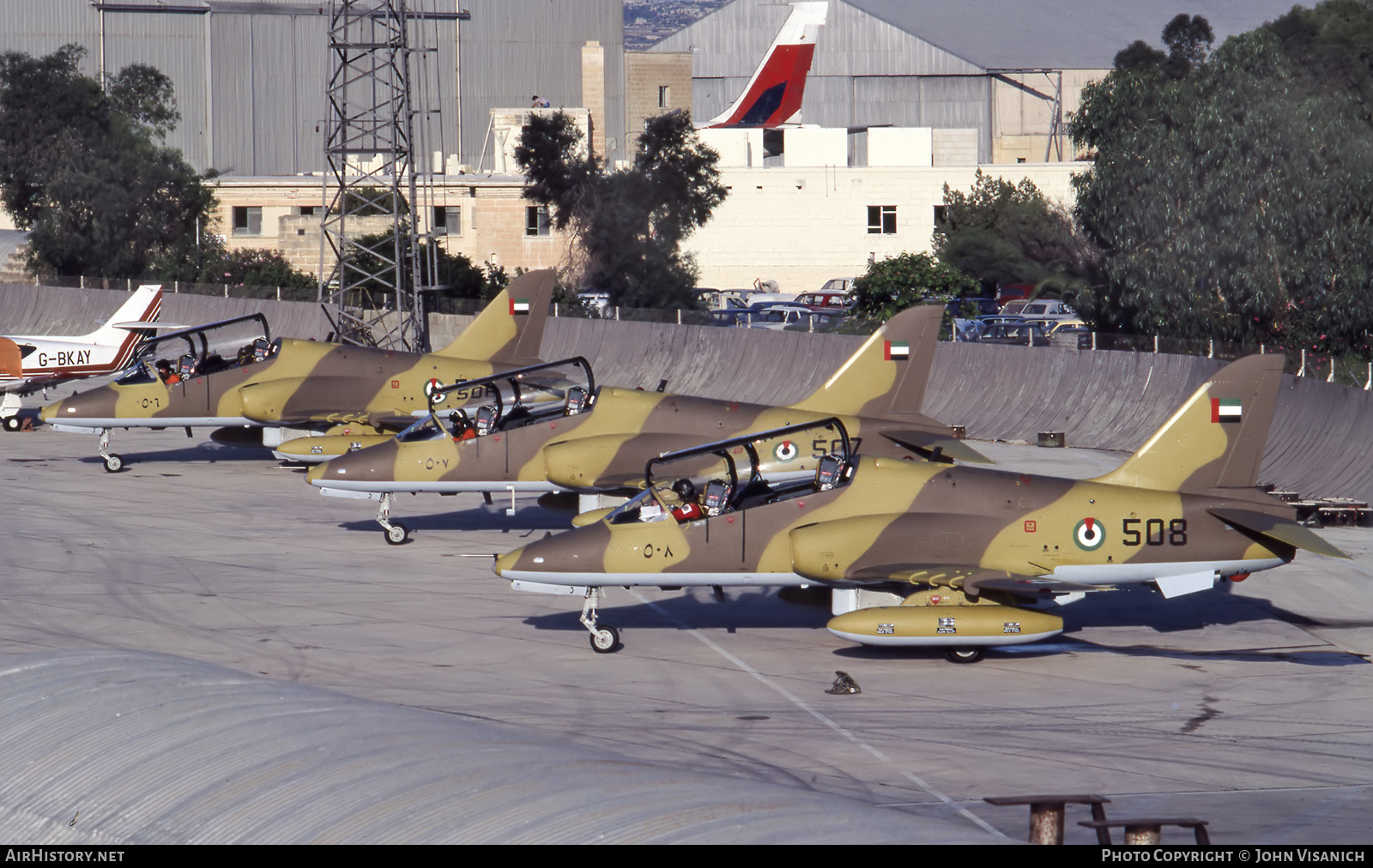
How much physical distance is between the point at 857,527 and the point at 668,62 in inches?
3370

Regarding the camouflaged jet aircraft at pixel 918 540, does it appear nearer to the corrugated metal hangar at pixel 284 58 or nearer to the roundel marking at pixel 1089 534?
the roundel marking at pixel 1089 534

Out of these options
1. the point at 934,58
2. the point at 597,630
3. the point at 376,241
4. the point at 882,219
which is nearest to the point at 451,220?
the point at 376,241

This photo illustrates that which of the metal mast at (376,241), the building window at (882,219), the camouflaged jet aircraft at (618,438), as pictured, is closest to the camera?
the camouflaged jet aircraft at (618,438)

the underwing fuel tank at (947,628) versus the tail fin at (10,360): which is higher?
the tail fin at (10,360)

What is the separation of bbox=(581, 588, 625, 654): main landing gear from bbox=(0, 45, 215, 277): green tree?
5838 centimetres

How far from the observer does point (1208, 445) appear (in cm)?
1791

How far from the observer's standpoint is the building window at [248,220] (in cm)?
7669

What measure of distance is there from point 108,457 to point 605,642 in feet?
57.9

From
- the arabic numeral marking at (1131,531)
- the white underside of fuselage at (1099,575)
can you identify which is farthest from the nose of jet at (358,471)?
the arabic numeral marking at (1131,531)

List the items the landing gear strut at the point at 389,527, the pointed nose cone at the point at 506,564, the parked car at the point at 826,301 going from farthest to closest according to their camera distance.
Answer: the parked car at the point at 826,301, the landing gear strut at the point at 389,527, the pointed nose cone at the point at 506,564

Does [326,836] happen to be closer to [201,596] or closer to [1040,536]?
[1040,536]

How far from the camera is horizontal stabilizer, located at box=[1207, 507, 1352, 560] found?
53.2 feet

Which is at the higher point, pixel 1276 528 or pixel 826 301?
pixel 826 301

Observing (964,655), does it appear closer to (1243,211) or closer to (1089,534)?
(1089,534)
